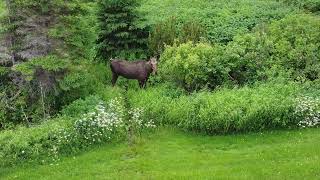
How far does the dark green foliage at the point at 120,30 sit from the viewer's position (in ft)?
71.7

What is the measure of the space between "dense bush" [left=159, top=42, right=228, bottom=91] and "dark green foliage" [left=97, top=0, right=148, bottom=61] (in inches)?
94.9

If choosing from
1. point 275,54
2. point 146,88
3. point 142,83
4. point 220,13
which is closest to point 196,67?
point 146,88

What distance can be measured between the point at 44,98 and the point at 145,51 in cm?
533

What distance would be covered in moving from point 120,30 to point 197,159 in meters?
8.11

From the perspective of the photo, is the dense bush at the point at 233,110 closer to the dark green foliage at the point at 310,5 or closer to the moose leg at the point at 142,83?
the moose leg at the point at 142,83

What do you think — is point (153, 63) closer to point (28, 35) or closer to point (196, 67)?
point (196, 67)

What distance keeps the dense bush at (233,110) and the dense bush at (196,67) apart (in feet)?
4.38

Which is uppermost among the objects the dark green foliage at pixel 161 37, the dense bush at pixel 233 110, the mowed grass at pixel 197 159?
the dark green foliage at pixel 161 37

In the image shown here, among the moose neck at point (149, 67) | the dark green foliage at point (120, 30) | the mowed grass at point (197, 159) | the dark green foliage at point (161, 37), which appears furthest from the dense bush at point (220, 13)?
the mowed grass at point (197, 159)

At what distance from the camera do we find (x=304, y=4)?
87.5 ft

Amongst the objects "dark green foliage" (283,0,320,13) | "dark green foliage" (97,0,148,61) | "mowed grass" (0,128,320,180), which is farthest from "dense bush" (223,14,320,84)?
"dark green foliage" (283,0,320,13)

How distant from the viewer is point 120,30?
22.2 meters

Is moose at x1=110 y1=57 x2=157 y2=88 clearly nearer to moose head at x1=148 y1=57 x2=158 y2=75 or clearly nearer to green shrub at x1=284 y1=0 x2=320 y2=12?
moose head at x1=148 y1=57 x2=158 y2=75

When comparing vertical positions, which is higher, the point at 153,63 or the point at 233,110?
the point at 153,63
